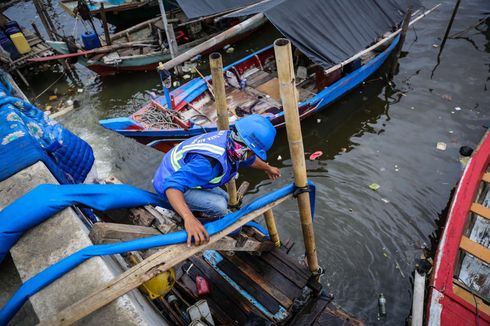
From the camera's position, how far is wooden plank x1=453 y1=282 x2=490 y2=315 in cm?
380

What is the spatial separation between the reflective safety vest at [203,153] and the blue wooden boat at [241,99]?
4.22 meters

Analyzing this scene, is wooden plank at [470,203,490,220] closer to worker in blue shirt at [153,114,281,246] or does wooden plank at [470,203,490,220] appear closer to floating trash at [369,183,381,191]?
floating trash at [369,183,381,191]

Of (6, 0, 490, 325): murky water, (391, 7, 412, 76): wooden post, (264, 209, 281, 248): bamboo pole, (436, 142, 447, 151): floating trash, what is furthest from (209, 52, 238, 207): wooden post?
(391, 7, 412, 76): wooden post

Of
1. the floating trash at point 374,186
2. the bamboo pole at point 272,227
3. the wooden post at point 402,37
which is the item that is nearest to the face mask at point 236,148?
the bamboo pole at point 272,227

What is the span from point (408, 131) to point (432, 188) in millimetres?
2051

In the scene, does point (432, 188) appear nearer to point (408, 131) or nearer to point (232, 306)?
point (408, 131)

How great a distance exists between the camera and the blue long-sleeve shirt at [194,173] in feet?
9.34

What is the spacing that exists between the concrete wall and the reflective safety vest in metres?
0.88

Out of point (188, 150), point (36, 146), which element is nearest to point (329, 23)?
point (188, 150)

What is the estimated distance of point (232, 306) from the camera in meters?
4.02

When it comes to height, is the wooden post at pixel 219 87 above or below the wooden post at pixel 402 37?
above

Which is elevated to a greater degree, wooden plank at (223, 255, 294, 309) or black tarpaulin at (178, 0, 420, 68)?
black tarpaulin at (178, 0, 420, 68)

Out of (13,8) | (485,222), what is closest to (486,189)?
(485,222)

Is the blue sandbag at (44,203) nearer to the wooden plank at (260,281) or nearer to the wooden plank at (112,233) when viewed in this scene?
the wooden plank at (112,233)
